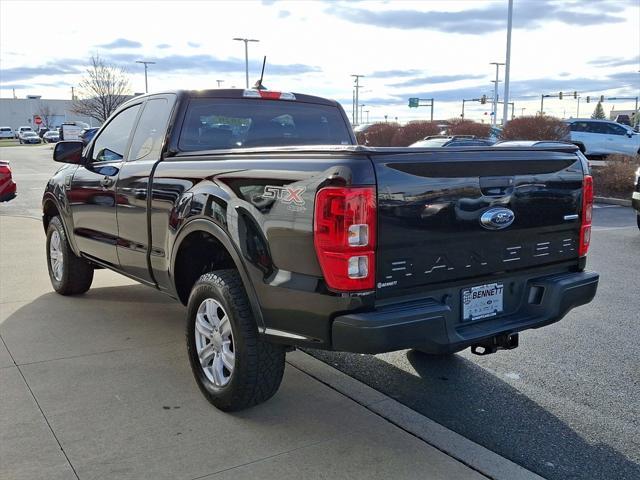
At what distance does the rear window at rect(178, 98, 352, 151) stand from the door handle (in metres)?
0.83

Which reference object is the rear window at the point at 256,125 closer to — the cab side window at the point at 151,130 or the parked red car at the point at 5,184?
the cab side window at the point at 151,130

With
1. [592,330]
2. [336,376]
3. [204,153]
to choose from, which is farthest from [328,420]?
[592,330]

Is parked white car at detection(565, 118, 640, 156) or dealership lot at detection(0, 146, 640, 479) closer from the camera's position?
dealership lot at detection(0, 146, 640, 479)

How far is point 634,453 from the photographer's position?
3268mm

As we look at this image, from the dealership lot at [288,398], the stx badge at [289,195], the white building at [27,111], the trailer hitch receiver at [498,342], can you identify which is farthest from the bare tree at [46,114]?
the trailer hitch receiver at [498,342]

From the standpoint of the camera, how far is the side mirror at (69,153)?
5500mm

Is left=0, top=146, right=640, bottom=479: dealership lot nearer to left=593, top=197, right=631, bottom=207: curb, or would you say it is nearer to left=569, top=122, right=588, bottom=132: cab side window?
left=593, top=197, right=631, bottom=207: curb

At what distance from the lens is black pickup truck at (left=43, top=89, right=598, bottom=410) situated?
290 centimetres

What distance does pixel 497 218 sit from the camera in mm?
3322

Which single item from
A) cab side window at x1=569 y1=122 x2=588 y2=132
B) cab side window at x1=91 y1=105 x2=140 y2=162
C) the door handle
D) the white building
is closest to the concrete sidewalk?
the door handle

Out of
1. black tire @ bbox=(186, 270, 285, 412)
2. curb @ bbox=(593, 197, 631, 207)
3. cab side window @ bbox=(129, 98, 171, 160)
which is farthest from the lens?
curb @ bbox=(593, 197, 631, 207)

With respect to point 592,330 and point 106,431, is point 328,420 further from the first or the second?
point 592,330

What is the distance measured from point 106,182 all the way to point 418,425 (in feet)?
9.94

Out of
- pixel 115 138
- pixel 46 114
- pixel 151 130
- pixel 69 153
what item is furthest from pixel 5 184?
pixel 46 114
